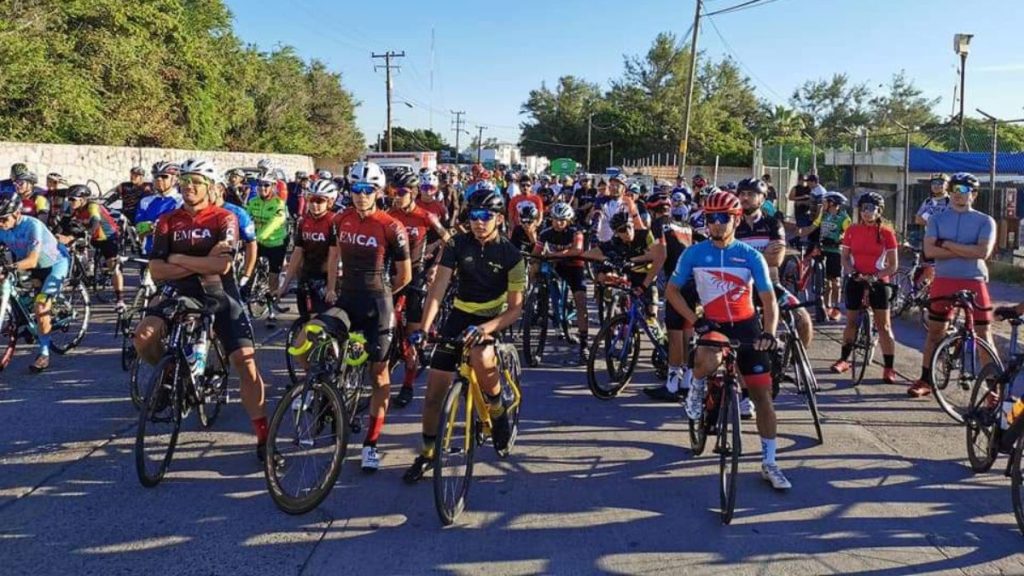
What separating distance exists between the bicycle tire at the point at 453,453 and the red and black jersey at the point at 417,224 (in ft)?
11.3

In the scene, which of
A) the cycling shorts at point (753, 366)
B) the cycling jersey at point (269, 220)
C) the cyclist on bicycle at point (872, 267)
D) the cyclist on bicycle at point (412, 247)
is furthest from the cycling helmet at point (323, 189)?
the cyclist on bicycle at point (872, 267)

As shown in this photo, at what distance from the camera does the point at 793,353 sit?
6.67m

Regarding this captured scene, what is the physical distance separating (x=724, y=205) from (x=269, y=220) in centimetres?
674

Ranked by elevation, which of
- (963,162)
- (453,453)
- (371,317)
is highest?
(963,162)

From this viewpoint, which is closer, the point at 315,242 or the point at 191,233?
the point at 191,233

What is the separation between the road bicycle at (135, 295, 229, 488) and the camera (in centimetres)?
496

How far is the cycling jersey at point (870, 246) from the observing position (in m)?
7.95

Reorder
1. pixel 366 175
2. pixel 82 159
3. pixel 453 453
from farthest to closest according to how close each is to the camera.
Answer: pixel 82 159
pixel 366 175
pixel 453 453

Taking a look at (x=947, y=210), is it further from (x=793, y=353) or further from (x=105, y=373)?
(x=105, y=373)

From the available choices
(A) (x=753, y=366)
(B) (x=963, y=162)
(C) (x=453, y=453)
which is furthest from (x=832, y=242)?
(B) (x=963, y=162)

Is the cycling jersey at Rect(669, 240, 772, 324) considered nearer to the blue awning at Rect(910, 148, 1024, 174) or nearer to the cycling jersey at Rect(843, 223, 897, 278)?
the cycling jersey at Rect(843, 223, 897, 278)

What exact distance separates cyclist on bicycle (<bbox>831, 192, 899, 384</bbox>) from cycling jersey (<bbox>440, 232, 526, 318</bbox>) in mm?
4542

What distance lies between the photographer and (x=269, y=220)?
10.2 meters

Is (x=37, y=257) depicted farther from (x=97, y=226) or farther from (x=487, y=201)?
(x=487, y=201)
